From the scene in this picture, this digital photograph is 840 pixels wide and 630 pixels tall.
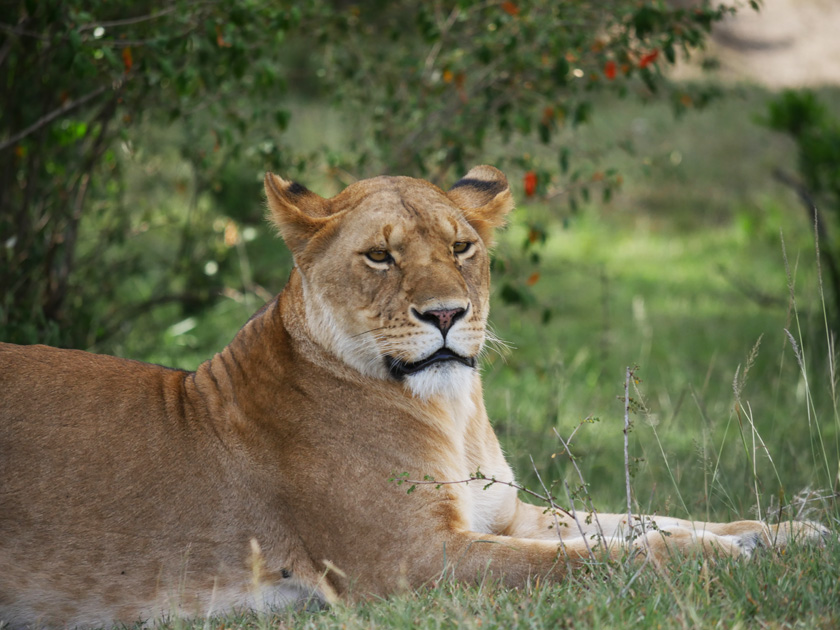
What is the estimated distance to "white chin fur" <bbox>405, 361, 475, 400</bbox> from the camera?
2.94 meters

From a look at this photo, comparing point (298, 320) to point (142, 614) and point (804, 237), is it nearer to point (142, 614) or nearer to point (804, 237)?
point (142, 614)

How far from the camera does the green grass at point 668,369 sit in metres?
2.43

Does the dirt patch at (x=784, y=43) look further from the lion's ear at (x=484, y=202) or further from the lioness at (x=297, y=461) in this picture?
the lioness at (x=297, y=461)

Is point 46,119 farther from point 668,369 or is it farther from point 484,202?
point 668,369

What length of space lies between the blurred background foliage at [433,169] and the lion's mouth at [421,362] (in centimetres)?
89

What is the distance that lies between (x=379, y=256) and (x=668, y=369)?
4.68 metres

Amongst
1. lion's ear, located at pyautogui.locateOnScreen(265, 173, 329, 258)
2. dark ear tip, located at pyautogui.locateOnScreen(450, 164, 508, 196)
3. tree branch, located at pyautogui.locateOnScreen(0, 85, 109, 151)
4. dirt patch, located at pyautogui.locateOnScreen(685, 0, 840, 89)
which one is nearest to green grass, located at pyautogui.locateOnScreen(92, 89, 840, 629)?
dark ear tip, located at pyautogui.locateOnScreen(450, 164, 508, 196)

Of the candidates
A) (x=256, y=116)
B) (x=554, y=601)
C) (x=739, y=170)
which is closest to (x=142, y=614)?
(x=554, y=601)

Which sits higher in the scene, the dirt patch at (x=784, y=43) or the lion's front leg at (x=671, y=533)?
the lion's front leg at (x=671, y=533)

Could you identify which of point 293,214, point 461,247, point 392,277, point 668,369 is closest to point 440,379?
point 392,277

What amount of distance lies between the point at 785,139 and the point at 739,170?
157 centimetres

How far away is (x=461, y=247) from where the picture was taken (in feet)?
10.4

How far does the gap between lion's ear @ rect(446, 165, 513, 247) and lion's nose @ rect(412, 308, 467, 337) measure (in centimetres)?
57

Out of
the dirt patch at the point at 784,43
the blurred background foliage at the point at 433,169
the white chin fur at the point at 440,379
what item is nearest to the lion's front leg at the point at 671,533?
the blurred background foliage at the point at 433,169
